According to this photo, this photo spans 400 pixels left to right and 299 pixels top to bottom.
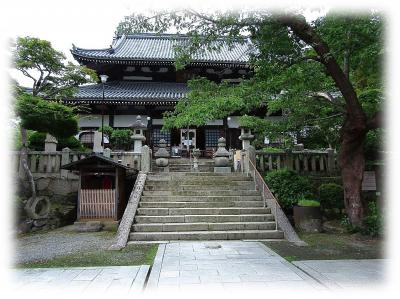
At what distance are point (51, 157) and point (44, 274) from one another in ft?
26.7

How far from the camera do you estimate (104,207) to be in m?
10.6

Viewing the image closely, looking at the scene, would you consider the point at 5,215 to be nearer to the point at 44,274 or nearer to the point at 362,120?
the point at 44,274

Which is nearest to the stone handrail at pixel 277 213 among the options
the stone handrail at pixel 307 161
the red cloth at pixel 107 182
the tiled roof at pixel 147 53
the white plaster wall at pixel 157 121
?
the stone handrail at pixel 307 161

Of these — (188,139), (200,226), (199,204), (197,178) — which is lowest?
(200,226)

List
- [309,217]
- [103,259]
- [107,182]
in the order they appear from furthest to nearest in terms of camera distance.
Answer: [107,182], [309,217], [103,259]

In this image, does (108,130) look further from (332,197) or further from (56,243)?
(332,197)

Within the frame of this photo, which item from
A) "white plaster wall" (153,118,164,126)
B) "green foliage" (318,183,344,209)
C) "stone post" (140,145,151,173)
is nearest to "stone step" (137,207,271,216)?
"green foliage" (318,183,344,209)

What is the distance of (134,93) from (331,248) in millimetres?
15996

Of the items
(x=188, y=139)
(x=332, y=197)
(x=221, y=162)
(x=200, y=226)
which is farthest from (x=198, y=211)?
(x=188, y=139)

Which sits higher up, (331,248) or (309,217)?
(309,217)

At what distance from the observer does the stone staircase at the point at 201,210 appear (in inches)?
336

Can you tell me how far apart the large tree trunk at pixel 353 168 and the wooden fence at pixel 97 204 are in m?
8.21

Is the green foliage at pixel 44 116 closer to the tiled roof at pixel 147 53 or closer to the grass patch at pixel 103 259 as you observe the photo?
the grass patch at pixel 103 259

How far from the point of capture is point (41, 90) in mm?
13203
